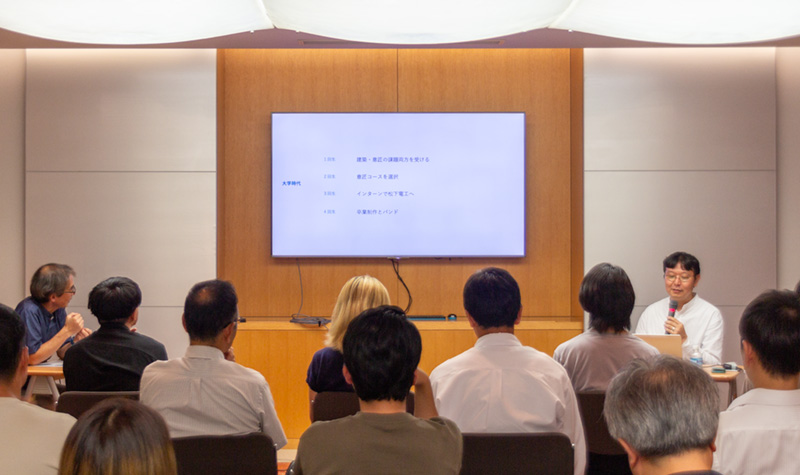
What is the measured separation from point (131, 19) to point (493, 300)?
10.1 ft

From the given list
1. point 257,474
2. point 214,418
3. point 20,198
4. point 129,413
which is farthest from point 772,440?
point 20,198

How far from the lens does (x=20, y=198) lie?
5.30 meters

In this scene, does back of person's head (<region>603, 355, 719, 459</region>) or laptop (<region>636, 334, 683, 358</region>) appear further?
laptop (<region>636, 334, 683, 358</region>)

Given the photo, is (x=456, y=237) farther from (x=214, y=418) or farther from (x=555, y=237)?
(x=214, y=418)

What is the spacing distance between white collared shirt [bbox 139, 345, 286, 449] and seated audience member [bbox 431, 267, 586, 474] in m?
0.67

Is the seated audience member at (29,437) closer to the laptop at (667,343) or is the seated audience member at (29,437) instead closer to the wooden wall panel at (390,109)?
the laptop at (667,343)

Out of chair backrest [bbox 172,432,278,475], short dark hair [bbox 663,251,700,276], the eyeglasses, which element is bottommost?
chair backrest [bbox 172,432,278,475]

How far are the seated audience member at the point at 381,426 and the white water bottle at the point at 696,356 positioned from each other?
277cm

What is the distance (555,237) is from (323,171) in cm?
202

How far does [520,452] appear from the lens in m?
1.97

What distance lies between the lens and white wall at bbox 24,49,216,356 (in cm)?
521

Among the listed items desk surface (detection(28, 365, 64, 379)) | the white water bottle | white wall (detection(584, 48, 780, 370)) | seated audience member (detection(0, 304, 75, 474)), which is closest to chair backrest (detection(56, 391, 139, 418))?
seated audience member (detection(0, 304, 75, 474))

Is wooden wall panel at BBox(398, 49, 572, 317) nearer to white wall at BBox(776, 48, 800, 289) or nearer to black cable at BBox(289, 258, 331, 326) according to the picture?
black cable at BBox(289, 258, 331, 326)

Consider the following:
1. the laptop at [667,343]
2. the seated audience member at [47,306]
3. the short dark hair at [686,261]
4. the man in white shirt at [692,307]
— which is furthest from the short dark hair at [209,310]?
the short dark hair at [686,261]
